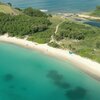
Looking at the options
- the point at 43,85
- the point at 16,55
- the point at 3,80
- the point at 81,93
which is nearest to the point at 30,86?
the point at 43,85

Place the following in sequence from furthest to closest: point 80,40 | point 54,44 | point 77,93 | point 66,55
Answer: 1. point 80,40
2. point 54,44
3. point 66,55
4. point 77,93

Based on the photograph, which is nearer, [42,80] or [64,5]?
[42,80]

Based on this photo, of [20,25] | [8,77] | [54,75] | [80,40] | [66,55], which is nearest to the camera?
[54,75]

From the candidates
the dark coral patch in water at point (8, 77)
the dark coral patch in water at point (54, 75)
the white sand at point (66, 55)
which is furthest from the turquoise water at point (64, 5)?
the dark coral patch in water at point (8, 77)

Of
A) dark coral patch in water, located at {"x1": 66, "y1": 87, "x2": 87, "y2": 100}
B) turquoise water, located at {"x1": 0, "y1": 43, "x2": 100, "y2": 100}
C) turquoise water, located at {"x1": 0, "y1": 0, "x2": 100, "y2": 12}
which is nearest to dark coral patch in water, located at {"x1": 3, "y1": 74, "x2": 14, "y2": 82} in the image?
turquoise water, located at {"x1": 0, "y1": 43, "x2": 100, "y2": 100}

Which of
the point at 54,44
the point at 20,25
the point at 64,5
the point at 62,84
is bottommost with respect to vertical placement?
Answer: the point at 64,5

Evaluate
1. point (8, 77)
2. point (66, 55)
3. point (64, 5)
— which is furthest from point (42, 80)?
point (64, 5)

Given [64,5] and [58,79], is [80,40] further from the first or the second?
[64,5]
